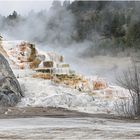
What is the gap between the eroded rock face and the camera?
21.2m

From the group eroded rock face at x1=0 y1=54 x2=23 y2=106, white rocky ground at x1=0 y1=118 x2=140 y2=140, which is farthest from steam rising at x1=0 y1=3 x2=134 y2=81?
white rocky ground at x1=0 y1=118 x2=140 y2=140

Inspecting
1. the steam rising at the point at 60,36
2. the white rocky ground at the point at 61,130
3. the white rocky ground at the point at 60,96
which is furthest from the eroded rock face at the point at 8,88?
the steam rising at the point at 60,36

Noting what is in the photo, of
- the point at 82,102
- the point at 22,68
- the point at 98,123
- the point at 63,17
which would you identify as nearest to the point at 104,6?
the point at 63,17

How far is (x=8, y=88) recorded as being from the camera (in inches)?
865

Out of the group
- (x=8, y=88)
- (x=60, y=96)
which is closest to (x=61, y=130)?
(x=60, y=96)

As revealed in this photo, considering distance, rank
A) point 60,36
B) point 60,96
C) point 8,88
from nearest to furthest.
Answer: point 60,96, point 8,88, point 60,36

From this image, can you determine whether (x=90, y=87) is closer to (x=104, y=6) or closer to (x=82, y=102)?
(x=82, y=102)

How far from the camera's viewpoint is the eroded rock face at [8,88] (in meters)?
21.2

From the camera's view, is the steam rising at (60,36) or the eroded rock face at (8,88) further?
the steam rising at (60,36)

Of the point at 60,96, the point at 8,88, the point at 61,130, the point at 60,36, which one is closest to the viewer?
the point at 61,130

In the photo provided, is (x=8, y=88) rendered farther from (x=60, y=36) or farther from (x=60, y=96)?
(x=60, y=36)

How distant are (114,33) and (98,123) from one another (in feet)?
137

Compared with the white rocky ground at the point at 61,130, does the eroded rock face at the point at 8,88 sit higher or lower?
higher

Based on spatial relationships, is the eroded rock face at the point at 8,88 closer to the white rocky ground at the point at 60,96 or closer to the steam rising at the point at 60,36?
the white rocky ground at the point at 60,96
